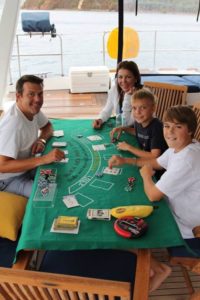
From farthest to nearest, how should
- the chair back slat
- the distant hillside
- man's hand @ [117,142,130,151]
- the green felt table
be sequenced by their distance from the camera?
the distant hillside, man's hand @ [117,142,130,151], the green felt table, the chair back slat

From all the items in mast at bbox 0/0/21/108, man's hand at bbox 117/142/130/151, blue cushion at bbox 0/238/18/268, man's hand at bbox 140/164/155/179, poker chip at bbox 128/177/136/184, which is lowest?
blue cushion at bbox 0/238/18/268

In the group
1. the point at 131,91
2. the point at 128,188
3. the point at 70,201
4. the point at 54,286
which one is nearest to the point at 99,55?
the point at 131,91

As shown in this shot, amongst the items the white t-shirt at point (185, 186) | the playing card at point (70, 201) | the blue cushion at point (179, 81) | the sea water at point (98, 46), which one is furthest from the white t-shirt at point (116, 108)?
the sea water at point (98, 46)

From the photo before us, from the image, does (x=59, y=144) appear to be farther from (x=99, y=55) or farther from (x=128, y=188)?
(x=99, y=55)

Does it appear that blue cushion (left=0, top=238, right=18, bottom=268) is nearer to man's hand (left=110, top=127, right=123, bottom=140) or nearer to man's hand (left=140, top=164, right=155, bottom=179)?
man's hand (left=140, top=164, right=155, bottom=179)

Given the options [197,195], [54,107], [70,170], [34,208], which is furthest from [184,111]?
[54,107]

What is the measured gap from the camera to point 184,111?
1469 mm

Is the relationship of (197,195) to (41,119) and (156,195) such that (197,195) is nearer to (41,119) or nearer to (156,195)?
(156,195)

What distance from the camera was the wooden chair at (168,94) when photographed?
3.15 metres

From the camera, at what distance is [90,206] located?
138 centimetres

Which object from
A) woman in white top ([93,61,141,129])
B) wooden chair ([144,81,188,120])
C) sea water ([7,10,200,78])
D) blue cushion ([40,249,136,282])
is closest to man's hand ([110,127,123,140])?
woman in white top ([93,61,141,129])

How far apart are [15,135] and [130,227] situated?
0.94 m

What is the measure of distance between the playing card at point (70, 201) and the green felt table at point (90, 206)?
0.06ft

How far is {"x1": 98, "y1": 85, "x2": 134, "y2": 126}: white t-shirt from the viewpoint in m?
2.45
